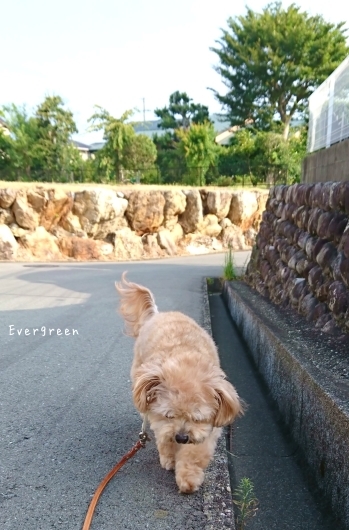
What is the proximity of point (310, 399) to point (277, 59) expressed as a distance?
2946 centimetres

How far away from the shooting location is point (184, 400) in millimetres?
2018

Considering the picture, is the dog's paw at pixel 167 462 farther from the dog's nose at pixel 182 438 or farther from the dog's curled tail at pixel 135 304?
the dog's curled tail at pixel 135 304

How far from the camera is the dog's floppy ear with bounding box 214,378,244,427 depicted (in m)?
2.09

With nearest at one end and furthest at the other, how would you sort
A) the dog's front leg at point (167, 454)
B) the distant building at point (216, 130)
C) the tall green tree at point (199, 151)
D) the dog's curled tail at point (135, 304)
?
the dog's front leg at point (167, 454) < the dog's curled tail at point (135, 304) < the tall green tree at point (199, 151) < the distant building at point (216, 130)

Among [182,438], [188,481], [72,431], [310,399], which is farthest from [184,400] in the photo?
[72,431]

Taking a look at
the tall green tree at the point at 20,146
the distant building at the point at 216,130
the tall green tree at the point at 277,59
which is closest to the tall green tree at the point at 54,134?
the tall green tree at the point at 20,146

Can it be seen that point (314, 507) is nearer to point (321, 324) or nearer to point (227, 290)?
point (321, 324)

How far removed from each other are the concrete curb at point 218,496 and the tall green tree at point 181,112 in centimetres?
3166

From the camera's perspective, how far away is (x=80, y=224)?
16750 millimetres

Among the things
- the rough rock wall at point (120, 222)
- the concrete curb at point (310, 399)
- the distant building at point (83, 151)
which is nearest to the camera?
the concrete curb at point (310, 399)

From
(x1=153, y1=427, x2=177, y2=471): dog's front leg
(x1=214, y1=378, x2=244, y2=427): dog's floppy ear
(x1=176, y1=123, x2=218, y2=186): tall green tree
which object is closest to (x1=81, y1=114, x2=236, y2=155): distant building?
(x1=176, y1=123, x2=218, y2=186): tall green tree

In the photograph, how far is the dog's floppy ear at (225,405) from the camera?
6.86 ft

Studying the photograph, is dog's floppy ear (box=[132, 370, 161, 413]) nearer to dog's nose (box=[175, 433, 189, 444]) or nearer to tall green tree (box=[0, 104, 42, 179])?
dog's nose (box=[175, 433, 189, 444])

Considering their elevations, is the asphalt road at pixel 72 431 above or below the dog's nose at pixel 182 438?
below
